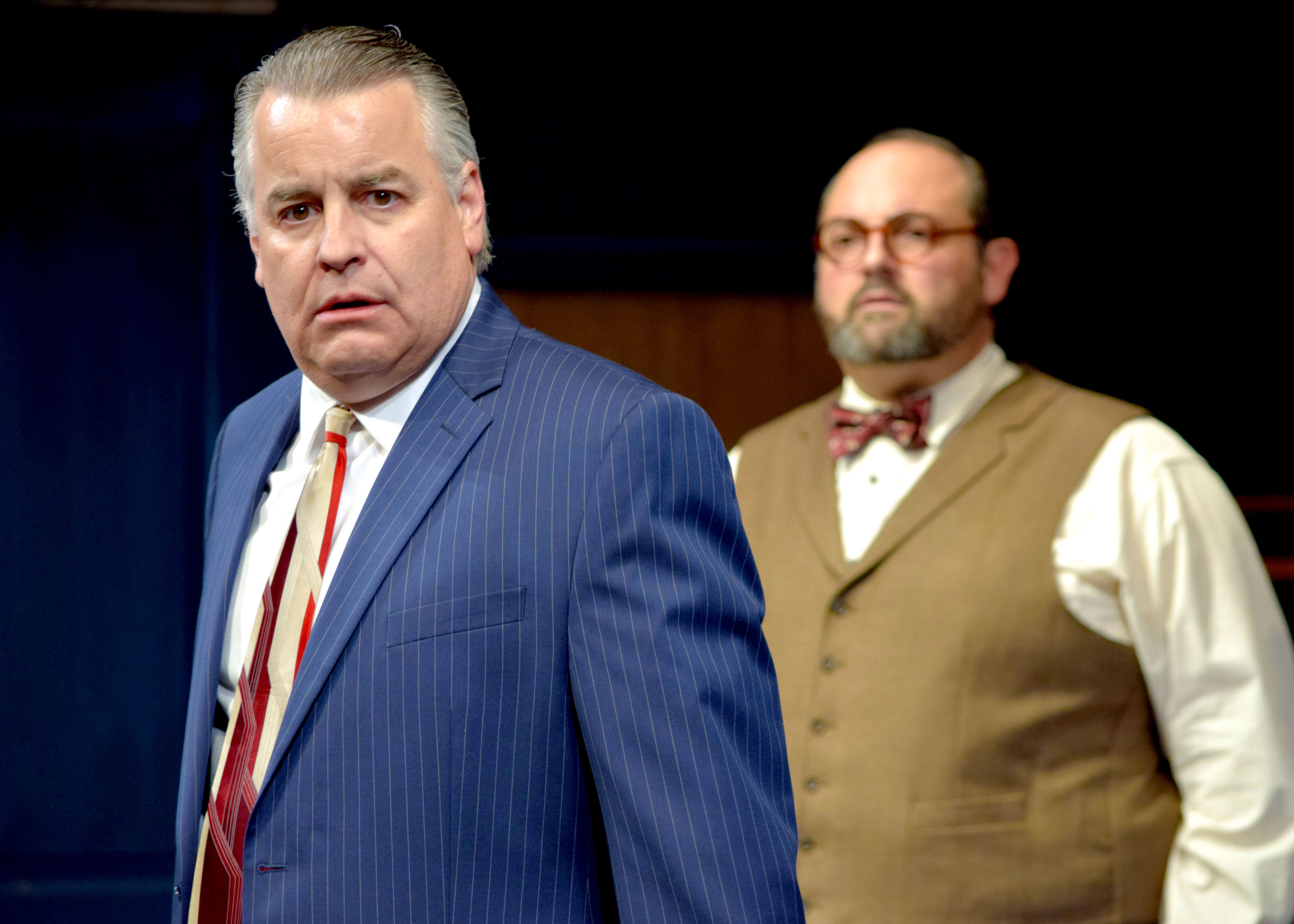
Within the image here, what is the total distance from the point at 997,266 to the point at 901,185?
0.21m

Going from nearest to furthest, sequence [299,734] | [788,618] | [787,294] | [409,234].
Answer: [299,734] → [409,234] → [788,618] → [787,294]

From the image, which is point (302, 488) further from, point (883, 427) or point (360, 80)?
point (883, 427)

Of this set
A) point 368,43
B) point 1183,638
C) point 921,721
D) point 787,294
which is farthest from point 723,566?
point 787,294

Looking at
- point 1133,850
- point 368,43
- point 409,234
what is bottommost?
point 1133,850

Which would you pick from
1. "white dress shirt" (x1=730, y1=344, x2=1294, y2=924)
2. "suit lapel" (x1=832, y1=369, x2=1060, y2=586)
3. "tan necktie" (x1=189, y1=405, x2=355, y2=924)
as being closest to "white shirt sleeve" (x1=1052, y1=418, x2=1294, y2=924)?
"white dress shirt" (x1=730, y1=344, x2=1294, y2=924)

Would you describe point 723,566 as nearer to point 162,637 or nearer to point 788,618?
point 788,618

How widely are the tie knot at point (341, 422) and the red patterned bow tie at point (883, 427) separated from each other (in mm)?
1032

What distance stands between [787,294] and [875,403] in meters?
0.87

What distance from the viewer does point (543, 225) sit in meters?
2.83

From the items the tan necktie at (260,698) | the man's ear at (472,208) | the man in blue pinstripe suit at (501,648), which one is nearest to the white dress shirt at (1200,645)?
the man in blue pinstripe suit at (501,648)

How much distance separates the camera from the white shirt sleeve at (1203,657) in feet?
5.88

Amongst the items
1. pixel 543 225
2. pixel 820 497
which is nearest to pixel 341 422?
pixel 820 497

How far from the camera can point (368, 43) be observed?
1.24m

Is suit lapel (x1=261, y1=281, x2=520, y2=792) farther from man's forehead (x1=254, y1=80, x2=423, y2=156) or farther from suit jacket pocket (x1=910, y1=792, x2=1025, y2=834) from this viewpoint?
suit jacket pocket (x1=910, y1=792, x2=1025, y2=834)
